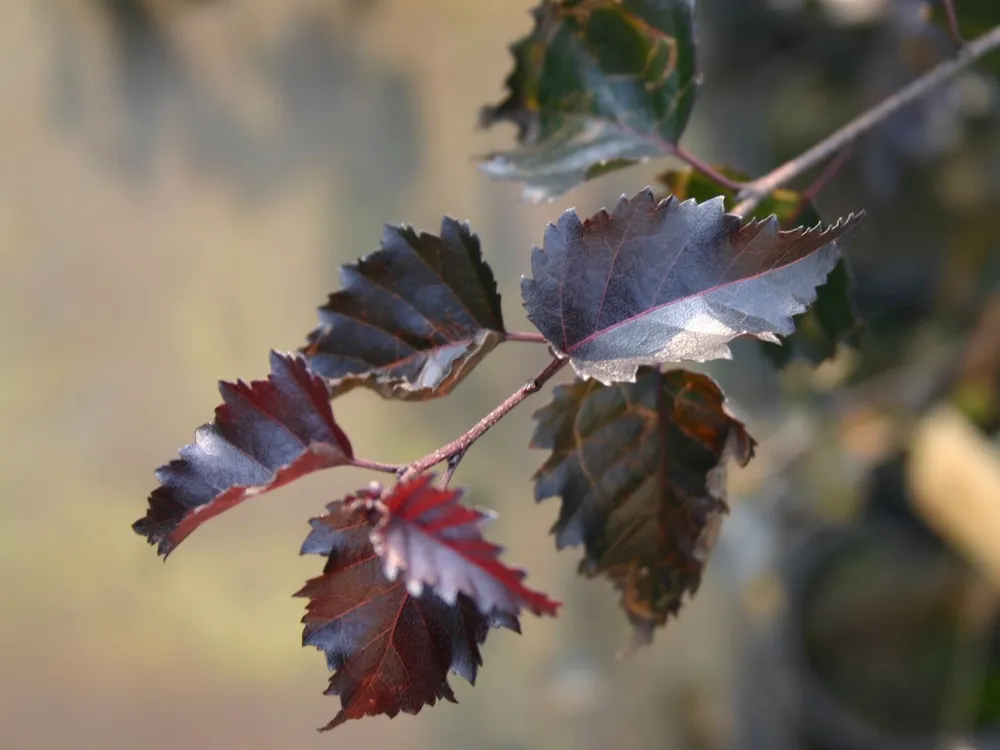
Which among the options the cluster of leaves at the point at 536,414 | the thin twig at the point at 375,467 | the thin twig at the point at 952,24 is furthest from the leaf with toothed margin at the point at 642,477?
the thin twig at the point at 952,24

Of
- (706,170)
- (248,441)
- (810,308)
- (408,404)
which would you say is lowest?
(408,404)

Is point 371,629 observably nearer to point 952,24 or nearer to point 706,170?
point 706,170

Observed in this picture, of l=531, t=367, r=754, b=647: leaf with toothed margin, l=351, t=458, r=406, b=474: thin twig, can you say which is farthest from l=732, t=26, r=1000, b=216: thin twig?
l=351, t=458, r=406, b=474: thin twig

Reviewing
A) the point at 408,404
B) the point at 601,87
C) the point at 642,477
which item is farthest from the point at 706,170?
the point at 408,404

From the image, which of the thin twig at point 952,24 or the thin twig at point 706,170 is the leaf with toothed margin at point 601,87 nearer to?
the thin twig at point 706,170

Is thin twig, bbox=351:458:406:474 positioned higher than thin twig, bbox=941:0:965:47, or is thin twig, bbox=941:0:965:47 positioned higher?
thin twig, bbox=351:458:406:474

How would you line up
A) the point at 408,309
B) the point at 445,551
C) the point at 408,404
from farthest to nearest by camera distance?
the point at 408,404, the point at 408,309, the point at 445,551

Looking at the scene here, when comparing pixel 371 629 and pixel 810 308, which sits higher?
pixel 371 629

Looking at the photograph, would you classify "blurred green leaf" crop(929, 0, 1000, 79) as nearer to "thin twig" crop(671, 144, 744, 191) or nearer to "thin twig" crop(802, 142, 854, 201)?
"thin twig" crop(802, 142, 854, 201)
